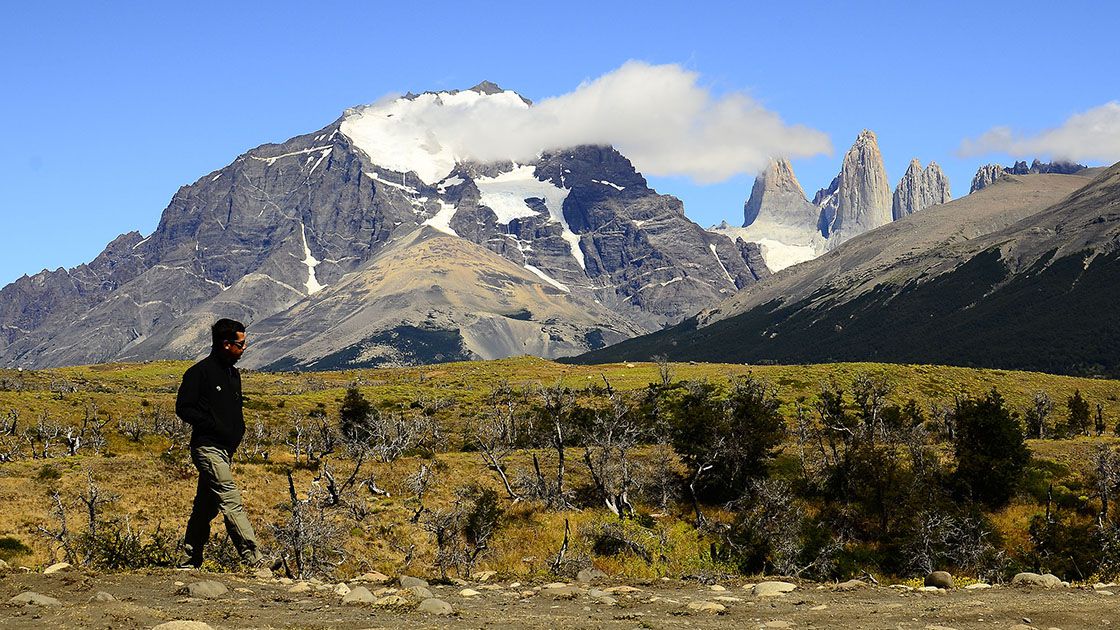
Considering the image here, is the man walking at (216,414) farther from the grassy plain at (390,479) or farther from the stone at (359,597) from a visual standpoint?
the grassy plain at (390,479)

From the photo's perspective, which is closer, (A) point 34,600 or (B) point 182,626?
(B) point 182,626

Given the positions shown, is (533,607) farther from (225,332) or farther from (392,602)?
(225,332)

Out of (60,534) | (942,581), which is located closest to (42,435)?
(60,534)

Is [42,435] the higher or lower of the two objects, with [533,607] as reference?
lower

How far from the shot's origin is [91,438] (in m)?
84.9

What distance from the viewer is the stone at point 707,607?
1675 cm

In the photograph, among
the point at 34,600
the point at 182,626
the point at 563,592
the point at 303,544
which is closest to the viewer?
the point at 182,626

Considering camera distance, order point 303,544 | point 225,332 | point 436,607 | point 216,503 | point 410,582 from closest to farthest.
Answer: point 436,607
point 225,332
point 216,503
point 410,582
point 303,544

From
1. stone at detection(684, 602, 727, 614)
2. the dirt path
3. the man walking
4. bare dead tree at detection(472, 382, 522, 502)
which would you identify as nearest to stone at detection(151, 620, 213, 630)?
the dirt path

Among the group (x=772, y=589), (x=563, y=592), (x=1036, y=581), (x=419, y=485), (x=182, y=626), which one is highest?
(x=182, y=626)

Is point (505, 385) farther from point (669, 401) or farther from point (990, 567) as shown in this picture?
point (990, 567)

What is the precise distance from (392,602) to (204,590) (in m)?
3.47

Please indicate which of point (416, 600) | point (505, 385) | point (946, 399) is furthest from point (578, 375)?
point (416, 600)

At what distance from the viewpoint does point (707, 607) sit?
55.6 ft
